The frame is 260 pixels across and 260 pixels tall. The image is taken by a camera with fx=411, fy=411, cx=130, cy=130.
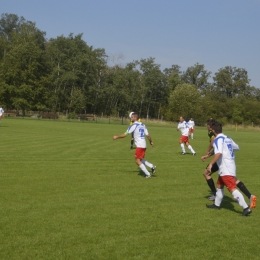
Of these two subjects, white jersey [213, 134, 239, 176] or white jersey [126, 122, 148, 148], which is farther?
white jersey [126, 122, 148, 148]

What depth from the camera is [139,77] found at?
88750 mm

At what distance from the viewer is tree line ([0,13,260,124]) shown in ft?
240

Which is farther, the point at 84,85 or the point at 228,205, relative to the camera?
the point at 84,85

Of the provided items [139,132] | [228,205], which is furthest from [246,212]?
[139,132]

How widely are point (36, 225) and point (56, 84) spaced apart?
240 feet

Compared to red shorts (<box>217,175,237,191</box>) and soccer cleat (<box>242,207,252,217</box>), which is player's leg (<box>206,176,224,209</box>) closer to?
red shorts (<box>217,175,237,191</box>)

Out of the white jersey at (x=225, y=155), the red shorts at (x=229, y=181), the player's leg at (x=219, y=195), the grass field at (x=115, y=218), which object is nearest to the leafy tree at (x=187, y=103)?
the grass field at (x=115, y=218)

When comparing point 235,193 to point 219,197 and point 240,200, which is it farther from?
point 219,197

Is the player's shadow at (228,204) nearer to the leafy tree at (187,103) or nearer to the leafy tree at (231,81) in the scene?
the leafy tree at (187,103)

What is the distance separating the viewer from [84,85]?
81.3 meters

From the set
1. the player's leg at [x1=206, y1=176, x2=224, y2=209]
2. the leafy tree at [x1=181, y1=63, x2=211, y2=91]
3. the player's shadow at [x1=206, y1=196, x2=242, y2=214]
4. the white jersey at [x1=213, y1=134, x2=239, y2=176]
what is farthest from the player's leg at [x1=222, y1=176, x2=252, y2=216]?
the leafy tree at [x1=181, y1=63, x2=211, y2=91]

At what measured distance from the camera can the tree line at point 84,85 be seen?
73.2 metres

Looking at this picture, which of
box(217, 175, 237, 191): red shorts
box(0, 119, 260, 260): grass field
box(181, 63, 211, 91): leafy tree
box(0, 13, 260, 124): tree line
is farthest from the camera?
Answer: box(181, 63, 211, 91): leafy tree

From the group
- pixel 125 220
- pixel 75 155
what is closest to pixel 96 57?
pixel 75 155
